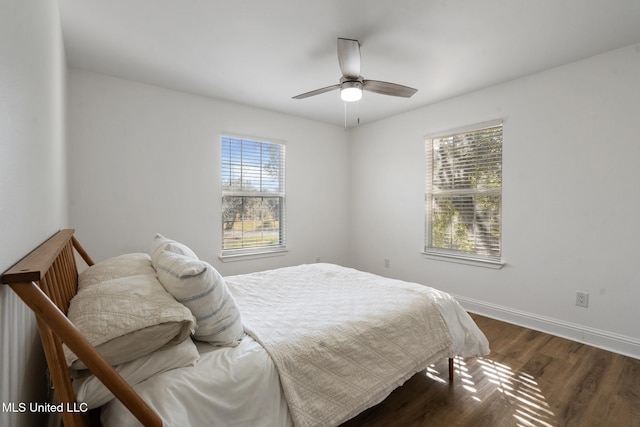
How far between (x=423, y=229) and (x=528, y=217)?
1.21 metres

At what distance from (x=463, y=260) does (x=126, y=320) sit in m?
3.52

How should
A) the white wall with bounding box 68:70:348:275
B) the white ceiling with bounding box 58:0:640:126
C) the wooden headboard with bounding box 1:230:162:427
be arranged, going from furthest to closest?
1. the white wall with bounding box 68:70:348:275
2. the white ceiling with bounding box 58:0:640:126
3. the wooden headboard with bounding box 1:230:162:427

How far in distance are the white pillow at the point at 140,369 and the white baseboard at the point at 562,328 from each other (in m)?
3.27

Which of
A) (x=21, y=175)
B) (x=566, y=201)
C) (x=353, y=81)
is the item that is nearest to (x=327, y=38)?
(x=353, y=81)

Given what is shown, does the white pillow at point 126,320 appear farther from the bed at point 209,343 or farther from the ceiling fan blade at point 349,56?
the ceiling fan blade at point 349,56

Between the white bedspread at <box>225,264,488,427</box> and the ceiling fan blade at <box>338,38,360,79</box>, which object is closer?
the white bedspread at <box>225,264,488,427</box>

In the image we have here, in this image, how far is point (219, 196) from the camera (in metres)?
3.68

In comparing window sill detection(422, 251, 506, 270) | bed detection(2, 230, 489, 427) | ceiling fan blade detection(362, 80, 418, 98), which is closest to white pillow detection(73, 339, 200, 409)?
bed detection(2, 230, 489, 427)

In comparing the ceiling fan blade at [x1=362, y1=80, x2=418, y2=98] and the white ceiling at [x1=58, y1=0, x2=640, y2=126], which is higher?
the white ceiling at [x1=58, y1=0, x2=640, y2=126]

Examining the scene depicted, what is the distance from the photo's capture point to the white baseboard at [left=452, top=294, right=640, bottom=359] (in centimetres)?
250

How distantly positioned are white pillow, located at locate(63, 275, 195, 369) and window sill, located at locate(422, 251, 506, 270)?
3.27 m

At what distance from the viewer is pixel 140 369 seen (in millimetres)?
1079

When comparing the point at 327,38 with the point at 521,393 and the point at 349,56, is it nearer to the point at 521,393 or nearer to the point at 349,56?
the point at 349,56

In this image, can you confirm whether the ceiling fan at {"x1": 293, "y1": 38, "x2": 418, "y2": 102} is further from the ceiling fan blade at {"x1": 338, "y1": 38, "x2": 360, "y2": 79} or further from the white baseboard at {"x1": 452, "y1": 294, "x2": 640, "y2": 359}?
the white baseboard at {"x1": 452, "y1": 294, "x2": 640, "y2": 359}
